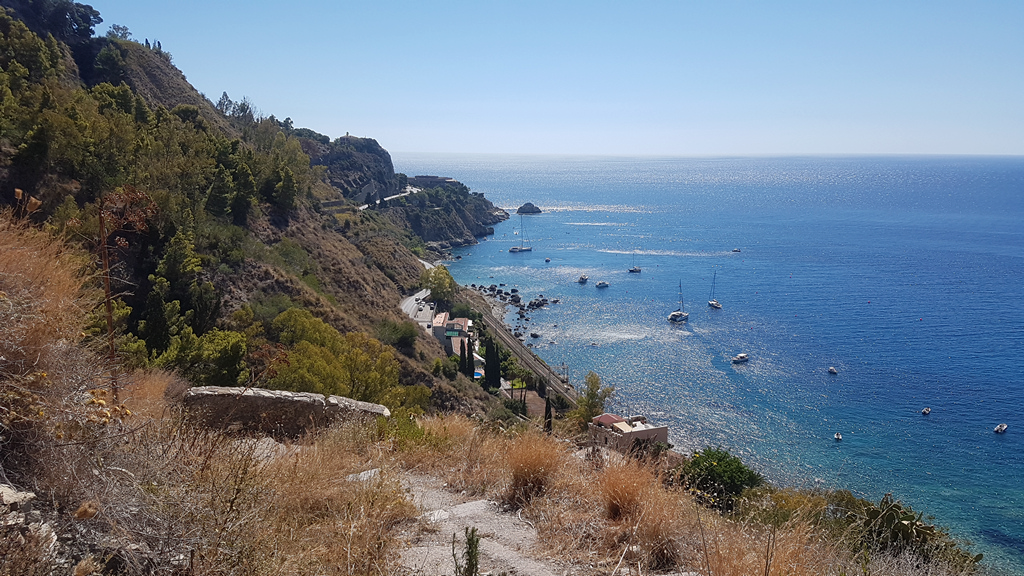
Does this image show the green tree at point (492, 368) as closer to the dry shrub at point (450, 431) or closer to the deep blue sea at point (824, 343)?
the deep blue sea at point (824, 343)

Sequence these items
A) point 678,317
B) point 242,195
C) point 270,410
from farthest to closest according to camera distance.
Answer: point 678,317 → point 242,195 → point 270,410

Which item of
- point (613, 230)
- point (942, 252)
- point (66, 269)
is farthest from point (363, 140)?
point (66, 269)

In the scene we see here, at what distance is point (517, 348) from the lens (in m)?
54.2

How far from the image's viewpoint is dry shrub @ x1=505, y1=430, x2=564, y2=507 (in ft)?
19.7

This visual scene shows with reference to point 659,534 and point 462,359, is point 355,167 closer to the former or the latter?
point 462,359

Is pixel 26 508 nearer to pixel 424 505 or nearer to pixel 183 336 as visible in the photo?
pixel 424 505

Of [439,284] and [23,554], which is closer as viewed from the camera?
[23,554]

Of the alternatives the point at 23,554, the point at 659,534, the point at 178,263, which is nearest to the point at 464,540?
the point at 659,534

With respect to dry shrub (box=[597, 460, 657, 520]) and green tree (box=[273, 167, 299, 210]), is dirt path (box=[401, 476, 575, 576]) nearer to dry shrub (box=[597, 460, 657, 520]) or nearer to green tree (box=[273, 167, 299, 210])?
dry shrub (box=[597, 460, 657, 520])

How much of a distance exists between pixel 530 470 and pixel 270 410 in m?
5.19

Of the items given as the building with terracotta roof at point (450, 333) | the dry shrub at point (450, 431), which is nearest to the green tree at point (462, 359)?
the building with terracotta roof at point (450, 333)

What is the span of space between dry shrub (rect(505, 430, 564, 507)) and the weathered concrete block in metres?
3.73

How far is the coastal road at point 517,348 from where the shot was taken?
151 ft

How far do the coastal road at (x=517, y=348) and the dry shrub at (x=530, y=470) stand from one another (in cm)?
3643
